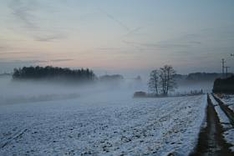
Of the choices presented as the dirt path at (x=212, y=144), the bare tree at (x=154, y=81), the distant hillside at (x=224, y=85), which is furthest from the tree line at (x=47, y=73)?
the dirt path at (x=212, y=144)

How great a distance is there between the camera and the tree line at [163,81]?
128500 millimetres

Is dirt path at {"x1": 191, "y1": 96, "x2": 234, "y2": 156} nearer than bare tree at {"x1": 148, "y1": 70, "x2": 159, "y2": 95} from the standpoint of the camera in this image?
Yes

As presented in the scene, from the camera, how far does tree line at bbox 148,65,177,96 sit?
128 meters

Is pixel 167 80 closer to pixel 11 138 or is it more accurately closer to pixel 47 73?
pixel 47 73

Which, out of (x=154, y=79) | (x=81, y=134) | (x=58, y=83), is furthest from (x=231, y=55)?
(x=58, y=83)

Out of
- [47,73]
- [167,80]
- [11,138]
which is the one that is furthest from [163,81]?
[11,138]

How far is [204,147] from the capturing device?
1667cm

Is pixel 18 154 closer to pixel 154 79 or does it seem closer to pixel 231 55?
pixel 231 55

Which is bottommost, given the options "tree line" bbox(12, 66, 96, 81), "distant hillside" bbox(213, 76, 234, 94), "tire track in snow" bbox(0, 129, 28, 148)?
"tire track in snow" bbox(0, 129, 28, 148)

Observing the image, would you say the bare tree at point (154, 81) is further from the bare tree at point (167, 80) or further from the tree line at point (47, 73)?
the tree line at point (47, 73)

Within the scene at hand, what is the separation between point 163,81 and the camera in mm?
129250

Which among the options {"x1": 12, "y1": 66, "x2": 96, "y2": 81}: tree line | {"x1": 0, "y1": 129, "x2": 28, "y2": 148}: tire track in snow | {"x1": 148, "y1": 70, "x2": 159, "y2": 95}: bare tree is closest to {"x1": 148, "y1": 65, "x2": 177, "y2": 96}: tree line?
{"x1": 148, "y1": 70, "x2": 159, "y2": 95}: bare tree

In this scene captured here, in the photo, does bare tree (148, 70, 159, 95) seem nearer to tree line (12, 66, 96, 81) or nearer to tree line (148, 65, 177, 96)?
tree line (148, 65, 177, 96)

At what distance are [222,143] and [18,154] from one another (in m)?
13.0
